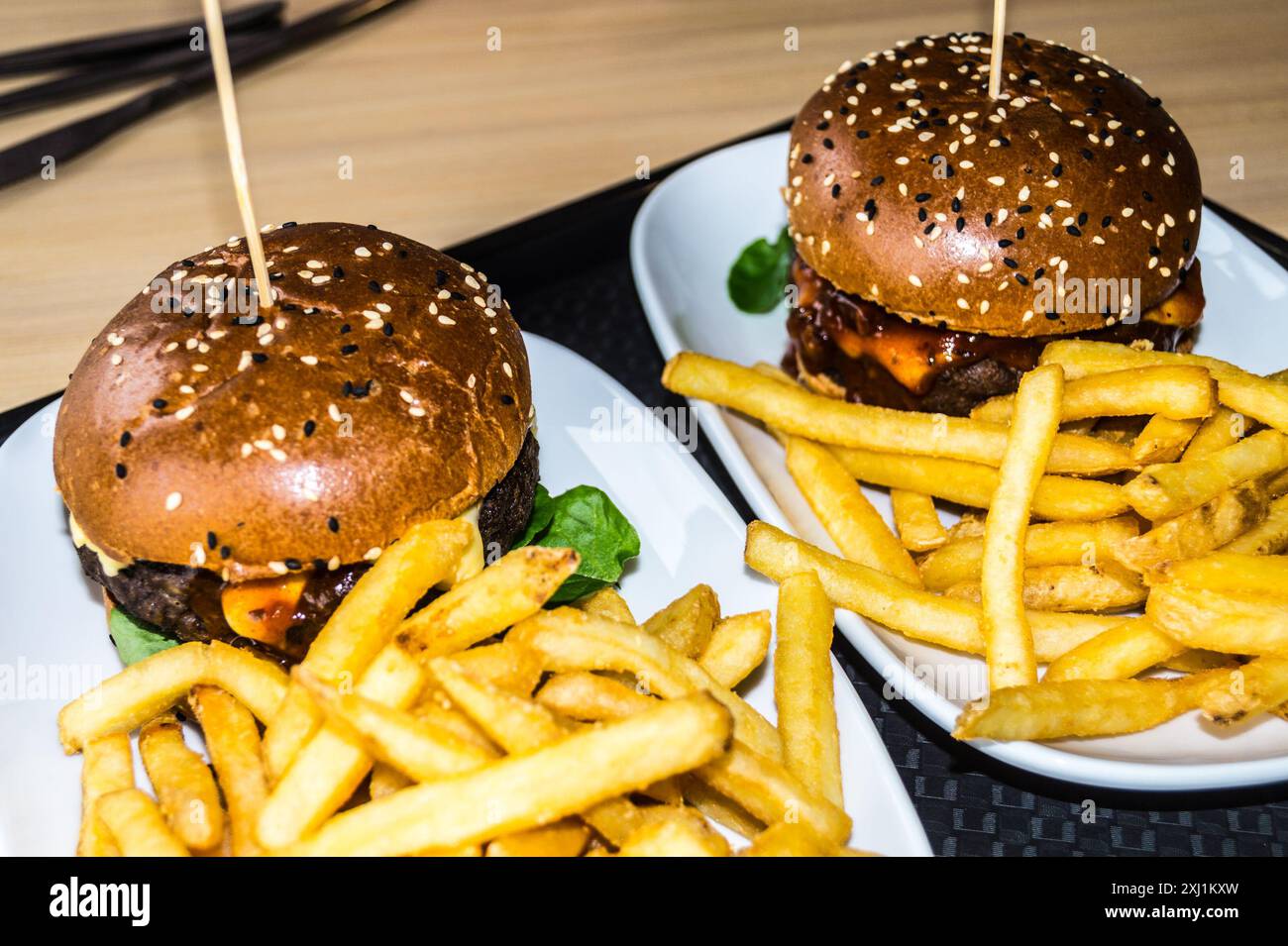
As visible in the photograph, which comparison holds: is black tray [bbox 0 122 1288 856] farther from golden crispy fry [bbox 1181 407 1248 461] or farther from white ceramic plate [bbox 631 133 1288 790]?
golden crispy fry [bbox 1181 407 1248 461]

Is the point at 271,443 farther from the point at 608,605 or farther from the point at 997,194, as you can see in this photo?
the point at 997,194

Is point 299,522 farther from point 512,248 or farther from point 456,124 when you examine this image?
point 456,124

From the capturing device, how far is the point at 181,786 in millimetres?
2047

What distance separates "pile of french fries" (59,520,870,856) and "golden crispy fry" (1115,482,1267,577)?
70 cm

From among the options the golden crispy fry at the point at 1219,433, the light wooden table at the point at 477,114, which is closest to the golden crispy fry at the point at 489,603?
the golden crispy fry at the point at 1219,433

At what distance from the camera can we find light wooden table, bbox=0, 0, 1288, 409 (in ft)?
13.0

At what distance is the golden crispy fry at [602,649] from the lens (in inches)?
84.2

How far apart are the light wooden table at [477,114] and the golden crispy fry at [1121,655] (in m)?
2.15

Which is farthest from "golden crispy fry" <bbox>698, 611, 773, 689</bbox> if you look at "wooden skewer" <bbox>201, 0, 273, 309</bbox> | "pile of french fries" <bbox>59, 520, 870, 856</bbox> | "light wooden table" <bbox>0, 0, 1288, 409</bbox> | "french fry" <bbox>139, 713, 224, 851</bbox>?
"light wooden table" <bbox>0, 0, 1288, 409</bbox>

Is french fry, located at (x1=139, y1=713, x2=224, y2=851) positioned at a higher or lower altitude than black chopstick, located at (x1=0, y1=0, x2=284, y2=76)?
lower

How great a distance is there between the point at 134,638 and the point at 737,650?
1284mm

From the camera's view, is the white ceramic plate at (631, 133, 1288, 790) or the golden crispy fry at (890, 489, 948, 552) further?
the golden crispy fry at (890, 489, 948, 552)

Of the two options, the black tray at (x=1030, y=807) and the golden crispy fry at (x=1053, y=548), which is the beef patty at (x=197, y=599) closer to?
the black tray at (x=1030, y=807)

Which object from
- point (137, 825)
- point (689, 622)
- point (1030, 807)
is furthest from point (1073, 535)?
point (137, 825)
